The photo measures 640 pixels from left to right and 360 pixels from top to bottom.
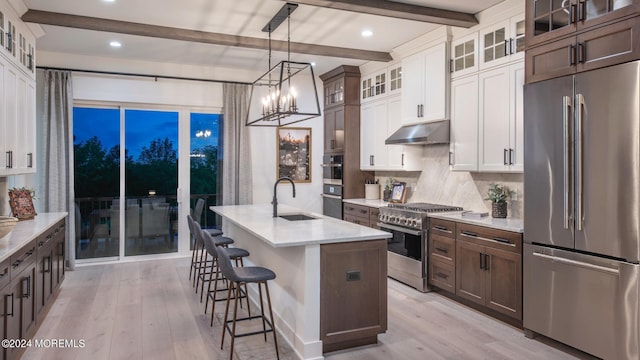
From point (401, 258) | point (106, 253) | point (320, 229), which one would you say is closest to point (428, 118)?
point (401, 258)

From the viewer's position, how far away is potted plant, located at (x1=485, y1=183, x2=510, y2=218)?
14.4 feet

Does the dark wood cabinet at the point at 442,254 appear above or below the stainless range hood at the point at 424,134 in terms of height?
below

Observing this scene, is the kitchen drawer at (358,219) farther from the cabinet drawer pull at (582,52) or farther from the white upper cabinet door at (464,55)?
the cabinet drawer pull at (582,52)

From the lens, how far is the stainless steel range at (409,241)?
484 centimetres

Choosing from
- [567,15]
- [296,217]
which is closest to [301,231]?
[296,217]

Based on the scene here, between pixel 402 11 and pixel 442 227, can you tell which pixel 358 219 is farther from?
pixel 402 11

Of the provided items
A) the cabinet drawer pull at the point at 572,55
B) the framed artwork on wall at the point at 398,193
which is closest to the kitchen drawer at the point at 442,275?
the framed artwork on wall at the point at 398,193

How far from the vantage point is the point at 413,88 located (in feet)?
17.9

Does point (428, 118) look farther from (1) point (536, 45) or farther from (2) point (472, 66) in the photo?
(1) point (536, 45)

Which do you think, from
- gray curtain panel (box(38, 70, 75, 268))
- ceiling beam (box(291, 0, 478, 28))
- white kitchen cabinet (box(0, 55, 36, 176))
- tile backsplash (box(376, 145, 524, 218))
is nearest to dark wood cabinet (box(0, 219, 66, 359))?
white kitchen cabinet (box(0, 55, 36, 176))

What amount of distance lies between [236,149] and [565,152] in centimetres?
472

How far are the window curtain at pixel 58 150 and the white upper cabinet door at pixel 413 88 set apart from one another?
4.49m

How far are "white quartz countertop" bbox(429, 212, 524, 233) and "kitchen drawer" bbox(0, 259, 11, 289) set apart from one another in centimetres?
374

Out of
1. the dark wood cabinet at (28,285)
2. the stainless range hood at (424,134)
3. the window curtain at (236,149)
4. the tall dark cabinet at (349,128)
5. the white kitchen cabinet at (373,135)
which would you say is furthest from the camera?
the tall dark cabinet at (349,128)
